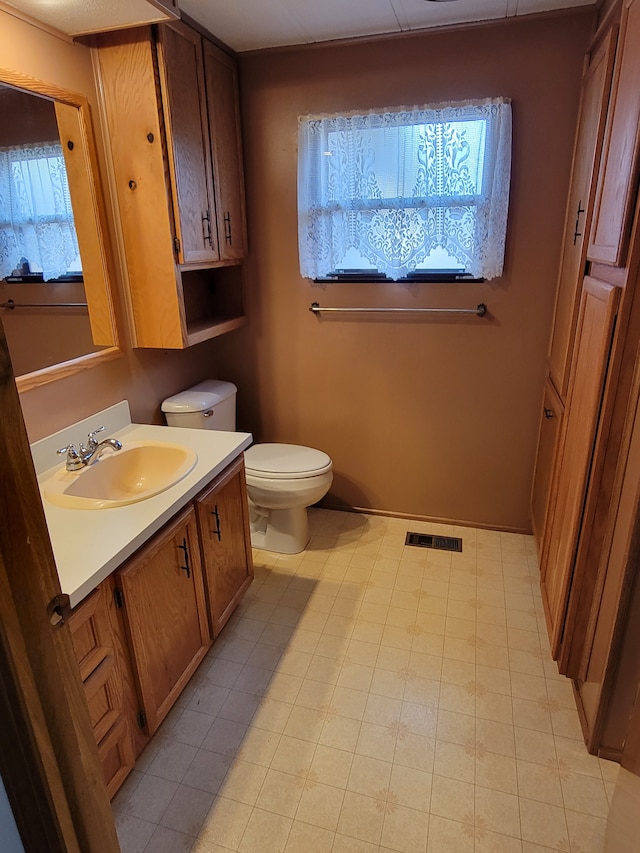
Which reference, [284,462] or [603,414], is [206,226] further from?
[603,414]

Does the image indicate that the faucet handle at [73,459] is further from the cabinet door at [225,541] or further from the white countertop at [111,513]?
the cabinet door at [225,541]

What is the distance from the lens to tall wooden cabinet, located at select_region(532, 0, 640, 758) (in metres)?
1.36

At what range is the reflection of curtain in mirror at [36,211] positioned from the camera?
5.09 ft

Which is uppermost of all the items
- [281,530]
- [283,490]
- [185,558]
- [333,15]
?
[333,15]

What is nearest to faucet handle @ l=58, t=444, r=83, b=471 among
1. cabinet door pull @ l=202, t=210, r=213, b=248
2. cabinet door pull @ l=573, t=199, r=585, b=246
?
cabinet door pull @ l=202, t=210, r=213, b=248

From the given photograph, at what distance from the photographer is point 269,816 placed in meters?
1.42

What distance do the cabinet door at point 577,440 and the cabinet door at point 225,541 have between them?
1.18 metres

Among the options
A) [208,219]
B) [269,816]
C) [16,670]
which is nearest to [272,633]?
[269,816]

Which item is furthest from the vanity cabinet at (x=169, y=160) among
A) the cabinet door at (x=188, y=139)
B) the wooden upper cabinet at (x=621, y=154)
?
the wooden upper cabinet at (x=621, y=154)

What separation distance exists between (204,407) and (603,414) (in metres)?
1.61

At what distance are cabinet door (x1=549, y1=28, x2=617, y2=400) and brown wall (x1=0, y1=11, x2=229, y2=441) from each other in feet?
5.61

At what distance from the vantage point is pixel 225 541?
194cm

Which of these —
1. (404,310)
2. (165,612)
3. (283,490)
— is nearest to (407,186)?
(404,310)

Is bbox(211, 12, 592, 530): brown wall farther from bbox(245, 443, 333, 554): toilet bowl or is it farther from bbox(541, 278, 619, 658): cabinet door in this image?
bbox(541, 278, 619, 658): cabinet door
